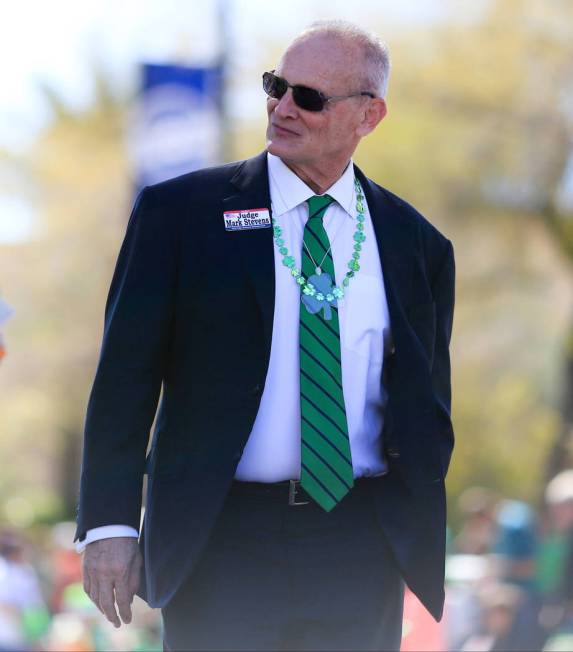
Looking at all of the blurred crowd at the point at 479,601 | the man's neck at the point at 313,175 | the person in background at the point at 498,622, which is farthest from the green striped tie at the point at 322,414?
the person in background at the point at 498,622

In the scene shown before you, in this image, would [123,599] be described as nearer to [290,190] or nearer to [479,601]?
[290,190]

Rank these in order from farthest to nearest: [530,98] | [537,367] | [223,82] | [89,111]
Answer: [89,111] → [537,367] → [530,98] → [223,82]

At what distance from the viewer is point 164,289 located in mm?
3072

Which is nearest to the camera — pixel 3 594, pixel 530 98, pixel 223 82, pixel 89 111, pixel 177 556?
pixel 177 556

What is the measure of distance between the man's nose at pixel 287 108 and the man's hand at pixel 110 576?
1.13 meters

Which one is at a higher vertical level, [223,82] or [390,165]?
[223,82]

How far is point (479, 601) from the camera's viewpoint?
7.84 meters

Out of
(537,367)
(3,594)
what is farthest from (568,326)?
(3,594)

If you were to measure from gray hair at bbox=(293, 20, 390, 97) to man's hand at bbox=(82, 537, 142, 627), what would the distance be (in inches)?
53.5

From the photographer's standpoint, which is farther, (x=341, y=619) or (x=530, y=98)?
(x=530, y=98)

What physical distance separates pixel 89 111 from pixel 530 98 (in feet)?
32.0

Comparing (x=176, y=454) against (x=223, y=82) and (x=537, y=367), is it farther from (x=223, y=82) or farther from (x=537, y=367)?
(x=537, y=367)

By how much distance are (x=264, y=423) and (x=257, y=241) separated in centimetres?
44

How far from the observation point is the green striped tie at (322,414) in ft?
10.1
